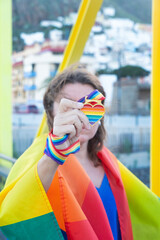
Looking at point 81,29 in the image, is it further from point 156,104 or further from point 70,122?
point 70,122

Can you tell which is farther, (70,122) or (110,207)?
(110,207)

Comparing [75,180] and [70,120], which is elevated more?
[70,120]

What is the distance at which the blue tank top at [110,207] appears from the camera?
88 cm

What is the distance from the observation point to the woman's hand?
0.63 m

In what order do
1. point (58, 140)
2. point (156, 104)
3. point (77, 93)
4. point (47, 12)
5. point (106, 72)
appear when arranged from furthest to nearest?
point (47, 12) < point (106, 72) < point (156, 104) < point (77, 93) < point (58, 140)

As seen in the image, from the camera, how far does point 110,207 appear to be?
0.89m

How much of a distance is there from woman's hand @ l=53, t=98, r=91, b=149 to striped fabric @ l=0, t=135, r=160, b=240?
133mm

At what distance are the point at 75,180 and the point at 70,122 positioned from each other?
27 cm

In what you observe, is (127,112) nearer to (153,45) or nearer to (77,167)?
(153,45)

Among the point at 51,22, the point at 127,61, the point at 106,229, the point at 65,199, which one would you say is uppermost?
the point at 51,22

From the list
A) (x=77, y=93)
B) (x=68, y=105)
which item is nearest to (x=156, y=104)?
(x=77, y=93)

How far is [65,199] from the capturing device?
748mm

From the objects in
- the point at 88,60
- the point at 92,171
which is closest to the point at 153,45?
the point at 92,171

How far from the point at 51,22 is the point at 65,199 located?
566 cm
